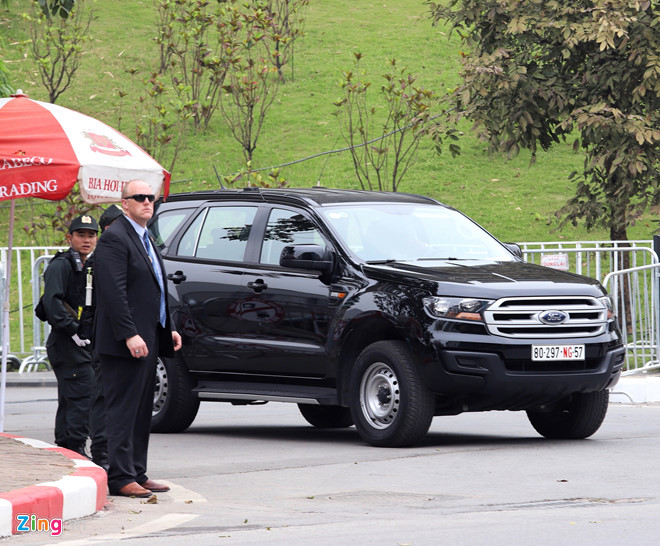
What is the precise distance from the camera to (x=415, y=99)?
2445cm

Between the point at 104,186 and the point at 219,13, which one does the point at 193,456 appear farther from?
the point at 219,13

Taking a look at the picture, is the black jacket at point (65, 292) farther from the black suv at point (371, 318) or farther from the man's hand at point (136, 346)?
the man's hand at point (136, 346)

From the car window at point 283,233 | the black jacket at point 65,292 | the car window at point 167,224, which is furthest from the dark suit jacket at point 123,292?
the car window at point 167,224

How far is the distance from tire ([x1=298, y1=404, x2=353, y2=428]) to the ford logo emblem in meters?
3.16

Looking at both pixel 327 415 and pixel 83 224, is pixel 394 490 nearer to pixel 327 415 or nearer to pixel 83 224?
pixel 83 224

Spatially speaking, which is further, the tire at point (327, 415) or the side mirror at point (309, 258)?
the tire at point (327, 415)

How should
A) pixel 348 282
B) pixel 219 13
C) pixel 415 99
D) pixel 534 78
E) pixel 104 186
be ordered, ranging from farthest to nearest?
pixel 219 13
pixel 415 99
pixel 534 78
pixel 348 282
pixel 104 186

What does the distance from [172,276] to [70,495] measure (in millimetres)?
5214

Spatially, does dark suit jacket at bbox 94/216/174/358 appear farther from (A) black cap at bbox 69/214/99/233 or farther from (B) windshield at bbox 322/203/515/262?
(B) windshield at bbox 322/203/515/262

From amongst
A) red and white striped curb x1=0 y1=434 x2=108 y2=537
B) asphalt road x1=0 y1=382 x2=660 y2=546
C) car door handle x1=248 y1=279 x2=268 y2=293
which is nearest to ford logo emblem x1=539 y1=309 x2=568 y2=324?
asphalt road x1=0 y1=382 x2=660 y2=546

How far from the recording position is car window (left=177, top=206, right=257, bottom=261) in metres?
12.0

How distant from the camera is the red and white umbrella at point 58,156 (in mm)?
9750

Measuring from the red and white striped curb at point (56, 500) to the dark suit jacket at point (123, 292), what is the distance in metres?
0.83

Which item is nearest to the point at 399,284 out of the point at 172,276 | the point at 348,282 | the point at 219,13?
the point at 348,282
